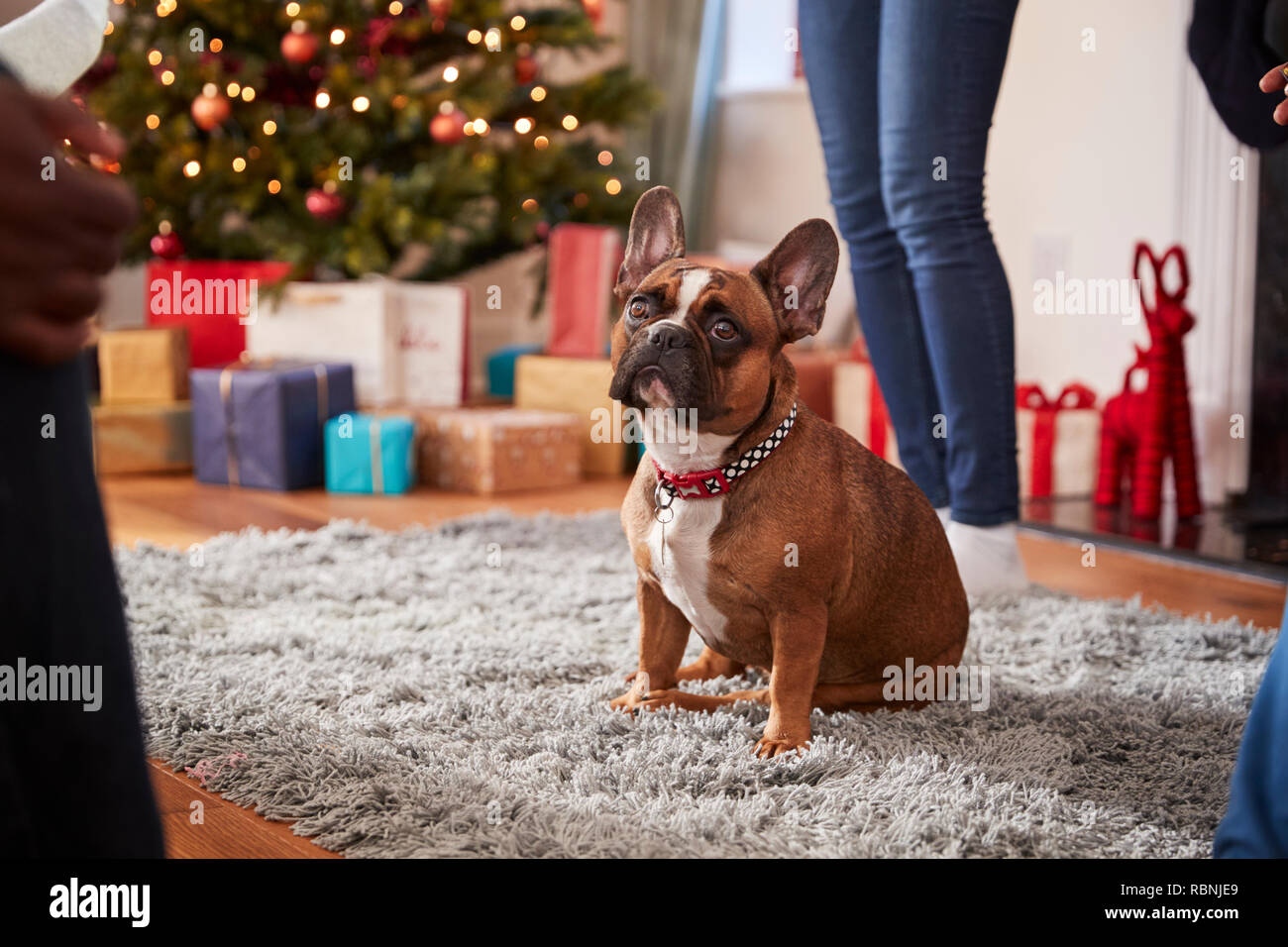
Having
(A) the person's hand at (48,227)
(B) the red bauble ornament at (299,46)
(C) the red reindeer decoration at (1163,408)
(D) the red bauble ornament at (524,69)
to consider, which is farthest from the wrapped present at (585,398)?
(A) the person's hand at (48,227)

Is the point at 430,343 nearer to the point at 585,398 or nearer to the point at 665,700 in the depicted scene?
the point at 585,398

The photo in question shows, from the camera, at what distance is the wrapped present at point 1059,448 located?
2.79 meters

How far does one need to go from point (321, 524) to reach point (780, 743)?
5.29 ft

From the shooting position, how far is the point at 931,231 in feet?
5.83

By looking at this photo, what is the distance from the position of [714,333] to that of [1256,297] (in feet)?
6.38

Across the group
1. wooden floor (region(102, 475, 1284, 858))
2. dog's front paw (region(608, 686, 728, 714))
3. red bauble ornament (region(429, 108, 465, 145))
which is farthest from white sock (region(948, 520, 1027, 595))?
red bauble ornament (region(429, 108, 465, 145))

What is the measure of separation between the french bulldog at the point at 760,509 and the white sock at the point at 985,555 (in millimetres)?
498

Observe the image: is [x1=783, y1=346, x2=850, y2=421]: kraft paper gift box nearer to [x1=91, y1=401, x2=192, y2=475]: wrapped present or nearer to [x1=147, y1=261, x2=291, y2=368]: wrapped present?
[x1=147, y1=261, x2=291, y2=368]: wrapped present

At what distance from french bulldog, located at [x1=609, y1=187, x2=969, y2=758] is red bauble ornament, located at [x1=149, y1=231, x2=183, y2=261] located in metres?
2.53

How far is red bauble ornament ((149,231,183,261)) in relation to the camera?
3490mm

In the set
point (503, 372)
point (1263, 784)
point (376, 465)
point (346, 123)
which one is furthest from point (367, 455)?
point (1263, 784)

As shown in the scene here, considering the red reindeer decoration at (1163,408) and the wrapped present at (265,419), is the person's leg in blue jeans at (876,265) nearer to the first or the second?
the red reindeer decoration at (1163,408)

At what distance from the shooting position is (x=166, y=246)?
3496mm

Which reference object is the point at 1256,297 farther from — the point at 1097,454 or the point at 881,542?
the point at 881,542
